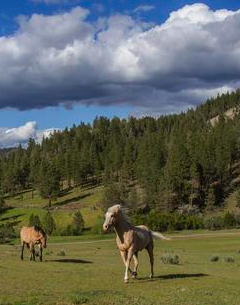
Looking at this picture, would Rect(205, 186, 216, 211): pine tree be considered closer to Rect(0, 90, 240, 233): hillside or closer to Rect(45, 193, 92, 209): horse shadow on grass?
Rect(0, 90, 240, 233): hillside

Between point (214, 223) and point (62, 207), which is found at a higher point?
point (62, 207)

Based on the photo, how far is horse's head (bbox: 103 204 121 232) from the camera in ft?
63.0

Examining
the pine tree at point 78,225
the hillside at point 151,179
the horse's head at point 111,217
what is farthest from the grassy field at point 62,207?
the horse's head at point 111,217

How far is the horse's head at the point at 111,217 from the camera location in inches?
755

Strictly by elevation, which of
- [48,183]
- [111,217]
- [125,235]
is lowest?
[125,235]

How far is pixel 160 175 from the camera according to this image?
155625mm

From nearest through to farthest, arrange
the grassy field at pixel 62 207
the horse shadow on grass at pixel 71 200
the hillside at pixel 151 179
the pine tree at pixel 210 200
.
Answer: the grassy field at pixel 62 207 < the hillside at pixel 151 179 < the pine tree at pixel 210 200 < the horse shadow on grass at pixel 71 200

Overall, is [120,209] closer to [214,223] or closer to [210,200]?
[214,223]

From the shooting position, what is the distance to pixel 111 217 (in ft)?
63.5

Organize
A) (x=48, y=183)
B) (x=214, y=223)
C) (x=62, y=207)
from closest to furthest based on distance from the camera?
(x=214, y=223)
(x=62, y=207)
(x=48, y=183)

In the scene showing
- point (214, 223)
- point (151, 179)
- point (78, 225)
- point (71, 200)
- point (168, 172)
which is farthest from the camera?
point (71, 200)

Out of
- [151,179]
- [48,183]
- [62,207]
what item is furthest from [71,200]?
[151,179]

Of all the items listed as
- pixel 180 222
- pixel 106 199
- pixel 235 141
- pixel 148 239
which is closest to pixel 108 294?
pixel 148 239

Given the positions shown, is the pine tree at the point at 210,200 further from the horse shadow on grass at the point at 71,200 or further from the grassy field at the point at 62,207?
the horse shadow on grass at the point at 71,200
